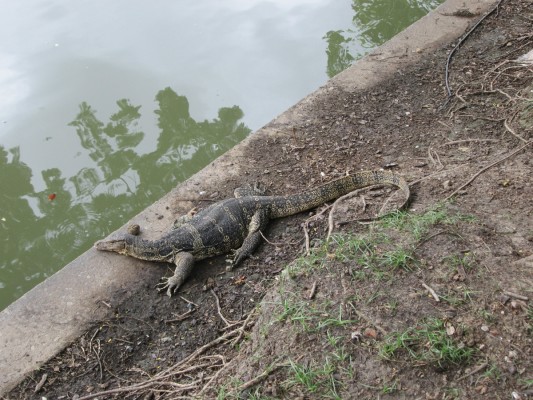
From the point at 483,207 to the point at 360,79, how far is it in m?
3.45

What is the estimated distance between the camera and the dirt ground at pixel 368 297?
3.15 meters

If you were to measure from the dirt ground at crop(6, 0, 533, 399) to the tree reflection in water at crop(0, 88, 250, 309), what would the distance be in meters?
1.55

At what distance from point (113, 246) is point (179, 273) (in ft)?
2.58

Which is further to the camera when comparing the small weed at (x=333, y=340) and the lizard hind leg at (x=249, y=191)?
the lizard hind leg at (x=249, y=191)

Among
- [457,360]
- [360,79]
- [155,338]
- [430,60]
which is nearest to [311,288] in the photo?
[457,360]

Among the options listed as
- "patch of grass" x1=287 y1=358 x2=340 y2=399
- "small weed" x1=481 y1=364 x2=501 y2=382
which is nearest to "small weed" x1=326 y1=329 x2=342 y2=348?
"patch of grass" x1=287 y1=358 x2=340 y2=399

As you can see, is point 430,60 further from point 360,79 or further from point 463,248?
point 463,248

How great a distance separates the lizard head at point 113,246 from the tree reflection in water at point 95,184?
1135 millimetres

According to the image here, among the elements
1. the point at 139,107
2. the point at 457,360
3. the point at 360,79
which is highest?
the point at 139,107

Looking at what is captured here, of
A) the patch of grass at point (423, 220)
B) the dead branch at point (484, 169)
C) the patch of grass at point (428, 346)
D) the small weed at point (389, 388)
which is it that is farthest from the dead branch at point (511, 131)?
the small weed at point (389, 388)

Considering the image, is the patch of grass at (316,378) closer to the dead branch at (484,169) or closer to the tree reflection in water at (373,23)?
the dead branch at (484,169)

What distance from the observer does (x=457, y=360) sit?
3096 millimetres

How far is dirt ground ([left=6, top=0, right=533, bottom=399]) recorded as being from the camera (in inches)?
124

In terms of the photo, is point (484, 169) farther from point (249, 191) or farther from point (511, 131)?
point (249, 191)
